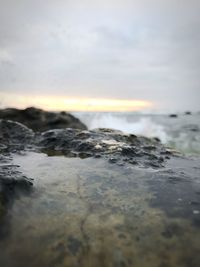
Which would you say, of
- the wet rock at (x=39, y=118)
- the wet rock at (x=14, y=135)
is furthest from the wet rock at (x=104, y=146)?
the wet rock at (x=39, y=118)

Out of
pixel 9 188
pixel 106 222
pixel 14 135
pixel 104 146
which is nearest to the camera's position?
pixel 106 222

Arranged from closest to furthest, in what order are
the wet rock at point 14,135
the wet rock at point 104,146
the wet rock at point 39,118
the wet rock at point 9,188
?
1. the wet rock at point 9,188
2. the wet rock at point 104,146
3. the wet rock at point 14,135
4. the wet rock at point 39,118

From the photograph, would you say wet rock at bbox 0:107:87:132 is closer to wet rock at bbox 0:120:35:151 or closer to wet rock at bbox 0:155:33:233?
wet rock at bbox 0:120:35:151

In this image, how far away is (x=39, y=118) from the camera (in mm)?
11742

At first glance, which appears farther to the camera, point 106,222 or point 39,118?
point 39,118

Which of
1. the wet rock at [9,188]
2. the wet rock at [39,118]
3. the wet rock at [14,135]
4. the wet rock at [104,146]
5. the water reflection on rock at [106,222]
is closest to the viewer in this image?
the water reflection on rock at [106,222]

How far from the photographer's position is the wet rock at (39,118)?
37.4 ft

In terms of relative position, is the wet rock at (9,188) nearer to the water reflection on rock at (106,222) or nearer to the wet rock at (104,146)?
the water reflection on rock at (106,222)

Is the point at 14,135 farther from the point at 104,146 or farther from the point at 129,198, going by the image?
the point at 129,198

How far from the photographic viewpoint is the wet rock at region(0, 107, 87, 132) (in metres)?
11.4

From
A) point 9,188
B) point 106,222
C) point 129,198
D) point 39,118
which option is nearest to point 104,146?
point 129,198

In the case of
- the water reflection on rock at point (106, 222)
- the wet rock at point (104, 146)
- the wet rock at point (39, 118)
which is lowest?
the water reflection on rock at point (106, 222)

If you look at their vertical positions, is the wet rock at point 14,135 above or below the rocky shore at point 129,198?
above

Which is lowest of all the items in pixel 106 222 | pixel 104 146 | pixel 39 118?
pixel 106 222
